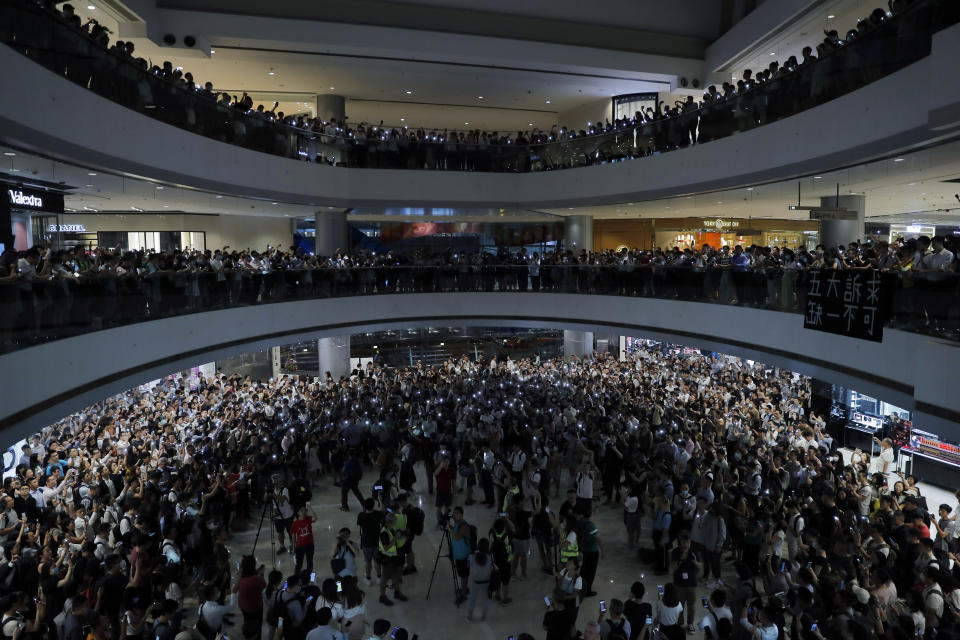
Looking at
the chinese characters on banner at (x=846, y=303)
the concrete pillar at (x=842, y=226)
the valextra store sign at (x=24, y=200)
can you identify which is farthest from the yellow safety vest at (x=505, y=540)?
the concrete pillar at (x=842, y=226)

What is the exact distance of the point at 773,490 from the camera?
11008 millimetres

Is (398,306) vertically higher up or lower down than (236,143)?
lower down

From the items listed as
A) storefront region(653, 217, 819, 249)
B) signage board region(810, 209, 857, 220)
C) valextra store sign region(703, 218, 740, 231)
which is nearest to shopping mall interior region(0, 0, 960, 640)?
signage board region(810, 209, 857, 220)

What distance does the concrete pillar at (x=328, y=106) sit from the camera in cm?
2409

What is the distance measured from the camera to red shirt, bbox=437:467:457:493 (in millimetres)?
11641

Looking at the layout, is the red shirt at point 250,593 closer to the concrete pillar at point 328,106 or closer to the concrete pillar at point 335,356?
the concrete pillar at point 335,356

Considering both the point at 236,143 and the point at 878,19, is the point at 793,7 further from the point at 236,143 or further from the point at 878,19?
the point at 236,143

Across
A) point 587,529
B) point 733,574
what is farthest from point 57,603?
point 733,574

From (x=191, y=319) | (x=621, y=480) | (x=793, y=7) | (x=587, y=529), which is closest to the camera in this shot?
(x=587, y=529)

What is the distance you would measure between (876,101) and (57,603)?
43.9 ft

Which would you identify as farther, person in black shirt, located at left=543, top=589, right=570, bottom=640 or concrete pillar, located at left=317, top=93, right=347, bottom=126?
concrete pillar, located at left=317, top=93, right=347, bottom=126

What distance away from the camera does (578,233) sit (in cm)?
2438

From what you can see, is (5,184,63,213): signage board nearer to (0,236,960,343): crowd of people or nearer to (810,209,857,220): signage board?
(0,236,960,343): crowd of people

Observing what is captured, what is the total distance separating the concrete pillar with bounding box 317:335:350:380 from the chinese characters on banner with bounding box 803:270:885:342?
1720 cm
